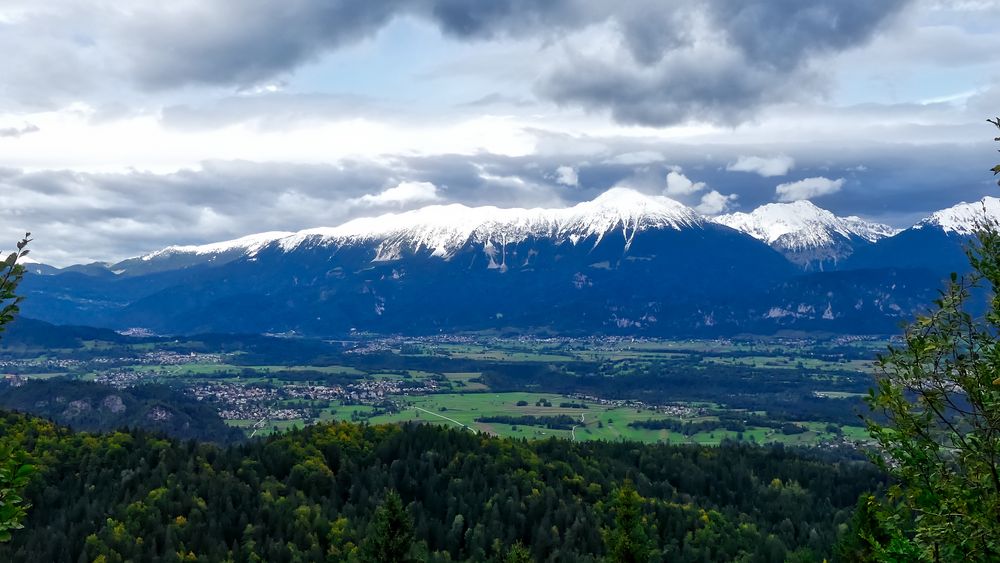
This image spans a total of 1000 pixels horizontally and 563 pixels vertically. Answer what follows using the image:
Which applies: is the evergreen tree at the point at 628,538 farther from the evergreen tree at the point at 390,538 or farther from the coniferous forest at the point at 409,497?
the coniferous forest at the point at 409,497

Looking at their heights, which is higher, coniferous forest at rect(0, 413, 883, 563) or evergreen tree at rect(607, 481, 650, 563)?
evergreen tree at rect(607, 481, 650, 563)

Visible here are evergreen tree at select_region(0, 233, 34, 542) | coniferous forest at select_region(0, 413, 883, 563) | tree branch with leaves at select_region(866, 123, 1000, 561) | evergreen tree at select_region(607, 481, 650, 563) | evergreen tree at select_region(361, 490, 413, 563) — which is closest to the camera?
evergreen tree at select_region(0, 233, 34, 542)

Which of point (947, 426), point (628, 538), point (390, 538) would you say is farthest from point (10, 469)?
point (628, 538)

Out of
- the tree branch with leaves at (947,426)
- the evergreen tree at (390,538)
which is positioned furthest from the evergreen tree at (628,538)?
the tree branch with leaves at (947,426)

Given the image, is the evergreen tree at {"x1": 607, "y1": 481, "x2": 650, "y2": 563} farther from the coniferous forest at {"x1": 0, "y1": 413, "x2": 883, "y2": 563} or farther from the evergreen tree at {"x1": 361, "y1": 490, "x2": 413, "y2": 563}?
the coniferous forest at {"x1": 0, "y1": 413, "x2": 883, "y2": 563}

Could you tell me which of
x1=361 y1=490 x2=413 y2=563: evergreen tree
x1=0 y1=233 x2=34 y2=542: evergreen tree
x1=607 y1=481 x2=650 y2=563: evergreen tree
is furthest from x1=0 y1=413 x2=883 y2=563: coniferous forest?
x1=0 y1=233 x2=34 y2=542: evergreen tree

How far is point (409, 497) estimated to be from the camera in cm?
13588

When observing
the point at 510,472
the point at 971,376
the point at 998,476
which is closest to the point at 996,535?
the point at 998,476

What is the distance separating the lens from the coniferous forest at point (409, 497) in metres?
99.6

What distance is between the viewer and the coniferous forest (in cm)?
9962

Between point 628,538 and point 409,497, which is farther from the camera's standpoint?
point 409,497

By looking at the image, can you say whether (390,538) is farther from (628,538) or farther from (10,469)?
(10,469)

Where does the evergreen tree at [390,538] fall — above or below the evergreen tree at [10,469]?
below

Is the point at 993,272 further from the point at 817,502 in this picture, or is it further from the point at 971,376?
the point at 817,502
